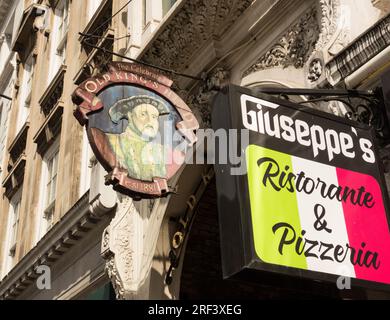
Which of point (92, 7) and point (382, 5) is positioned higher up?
point (92, 7)

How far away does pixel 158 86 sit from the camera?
288 inches

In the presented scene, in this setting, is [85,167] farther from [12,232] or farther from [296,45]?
[296,45]

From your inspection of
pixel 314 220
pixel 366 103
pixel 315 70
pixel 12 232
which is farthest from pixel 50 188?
pixel 314 220

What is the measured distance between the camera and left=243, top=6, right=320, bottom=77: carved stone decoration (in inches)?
Result: 253

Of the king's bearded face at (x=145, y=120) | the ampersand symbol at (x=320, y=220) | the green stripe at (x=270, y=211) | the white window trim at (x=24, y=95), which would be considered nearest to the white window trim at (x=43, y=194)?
the white window trim at (x=24, y=95)

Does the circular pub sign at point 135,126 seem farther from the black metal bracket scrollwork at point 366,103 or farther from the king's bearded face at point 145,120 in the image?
the black metal bracket scrollwork at point 366,103

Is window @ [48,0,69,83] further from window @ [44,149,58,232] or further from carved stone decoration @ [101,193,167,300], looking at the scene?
carved stone decoration @ [101,193,167,300]

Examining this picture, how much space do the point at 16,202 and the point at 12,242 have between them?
130 centimetres

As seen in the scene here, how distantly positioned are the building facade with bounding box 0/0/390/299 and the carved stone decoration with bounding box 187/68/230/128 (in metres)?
0.02

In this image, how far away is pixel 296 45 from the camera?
21.9ft

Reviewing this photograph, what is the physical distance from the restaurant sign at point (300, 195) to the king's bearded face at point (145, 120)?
2749mm

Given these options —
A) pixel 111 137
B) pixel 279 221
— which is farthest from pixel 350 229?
pixel 111 137

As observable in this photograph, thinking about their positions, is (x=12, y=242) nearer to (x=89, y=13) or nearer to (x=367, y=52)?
(x=89, y=13)

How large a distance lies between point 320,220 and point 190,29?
4.99 m
